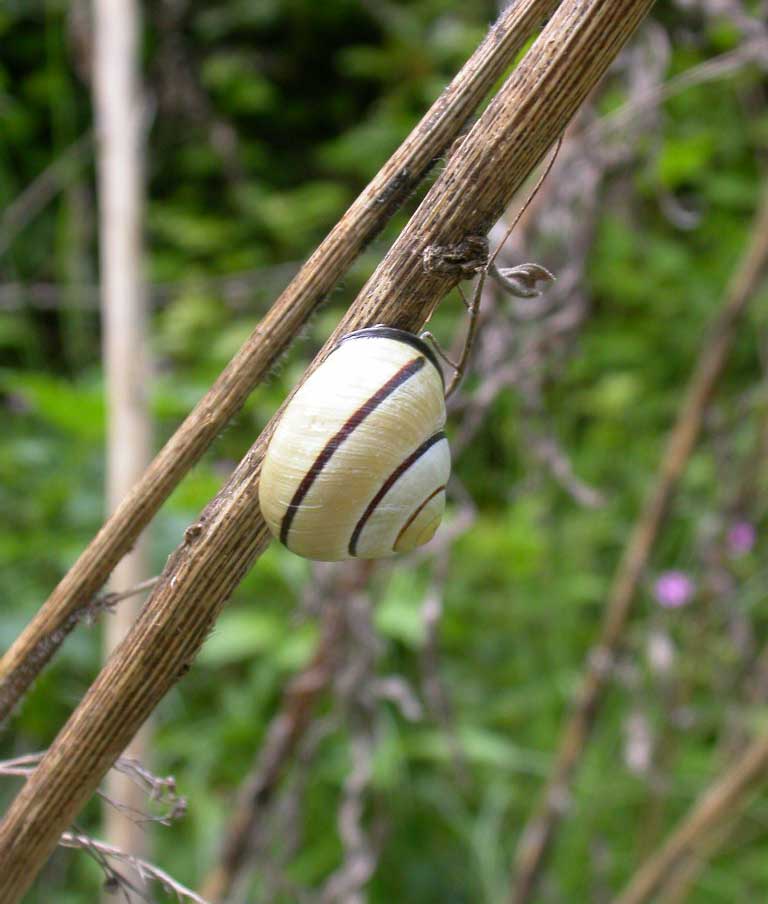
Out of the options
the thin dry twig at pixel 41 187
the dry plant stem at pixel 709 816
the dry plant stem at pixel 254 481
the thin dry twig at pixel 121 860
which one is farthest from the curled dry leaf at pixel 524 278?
the thin dry twig at pixel 41 187

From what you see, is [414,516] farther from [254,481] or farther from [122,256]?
[122,256]

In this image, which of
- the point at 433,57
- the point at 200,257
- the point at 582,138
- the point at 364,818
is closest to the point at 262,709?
the point at 364,818

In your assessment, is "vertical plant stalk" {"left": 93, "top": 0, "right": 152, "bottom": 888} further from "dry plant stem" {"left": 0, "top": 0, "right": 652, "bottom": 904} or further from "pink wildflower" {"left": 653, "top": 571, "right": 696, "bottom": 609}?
"pink wildflower" {"left": 653, "top": 571, "right": 696, "bottom": 609}

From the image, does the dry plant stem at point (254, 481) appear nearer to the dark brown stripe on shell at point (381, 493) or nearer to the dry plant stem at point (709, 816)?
the dark brown stripe on shell at point (381, 493)

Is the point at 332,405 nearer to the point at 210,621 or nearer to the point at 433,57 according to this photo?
the point at 210,621

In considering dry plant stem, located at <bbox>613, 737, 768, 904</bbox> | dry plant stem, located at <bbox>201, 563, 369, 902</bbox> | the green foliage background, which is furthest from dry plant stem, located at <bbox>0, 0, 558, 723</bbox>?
dry plant stem, located at <bbox>613, 737, 768, 904</bbox>

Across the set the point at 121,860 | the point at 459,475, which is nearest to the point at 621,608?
the point at 459,475
